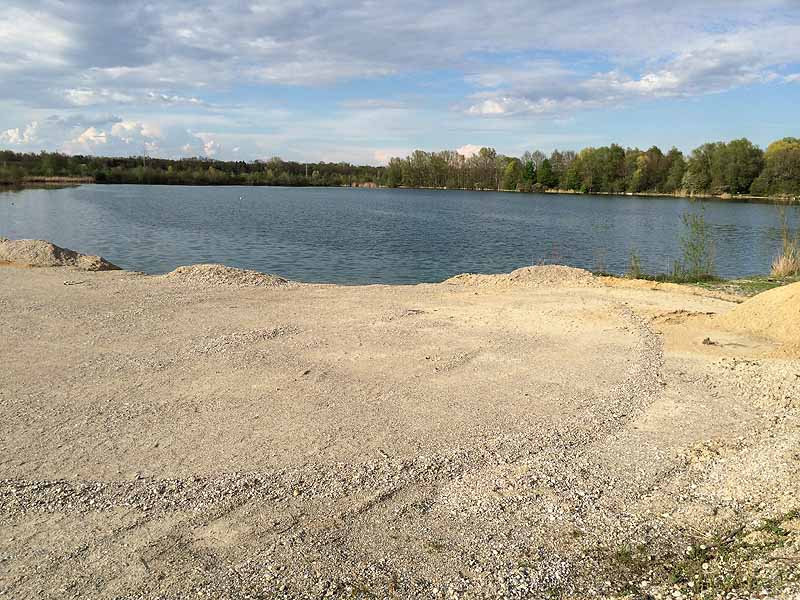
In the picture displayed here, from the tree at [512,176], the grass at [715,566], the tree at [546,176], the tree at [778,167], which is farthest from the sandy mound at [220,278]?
the tree at [512,176]

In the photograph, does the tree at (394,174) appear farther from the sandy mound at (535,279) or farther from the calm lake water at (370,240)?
the sandy mound at (535,279)

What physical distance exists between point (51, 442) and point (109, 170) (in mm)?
126221

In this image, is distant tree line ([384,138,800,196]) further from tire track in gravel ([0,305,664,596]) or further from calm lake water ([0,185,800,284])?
tire track in gravel ([0,305,664,596])

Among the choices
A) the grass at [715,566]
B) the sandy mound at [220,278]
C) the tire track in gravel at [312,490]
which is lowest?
the tire track in gravel at [312,490]

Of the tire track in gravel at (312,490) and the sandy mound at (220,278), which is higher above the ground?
the sandy mound at (220,278)

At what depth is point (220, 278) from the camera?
58.4ft

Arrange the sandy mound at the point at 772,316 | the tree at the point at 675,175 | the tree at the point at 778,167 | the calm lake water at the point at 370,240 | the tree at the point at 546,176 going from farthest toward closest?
1. the tree at the point at 546,176
2. the tree at the point at 675,175
3. the tree at the point at 778,167
4. the calm lake water at the point at 370,240
5. the sandy mound at the point at 772,316

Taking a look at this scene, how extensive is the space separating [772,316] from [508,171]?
115 m

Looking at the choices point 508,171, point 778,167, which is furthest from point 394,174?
point 778,167

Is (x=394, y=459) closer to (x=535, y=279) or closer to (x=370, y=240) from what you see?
(x=535, y=279)

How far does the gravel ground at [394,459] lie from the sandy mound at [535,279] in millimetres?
5785

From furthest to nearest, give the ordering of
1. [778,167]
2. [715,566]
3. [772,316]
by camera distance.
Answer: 1. [778,167]
2. [772,316]
3. [715,566]

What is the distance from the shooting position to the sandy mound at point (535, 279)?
18.6 m

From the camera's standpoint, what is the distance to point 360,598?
4344 mm
